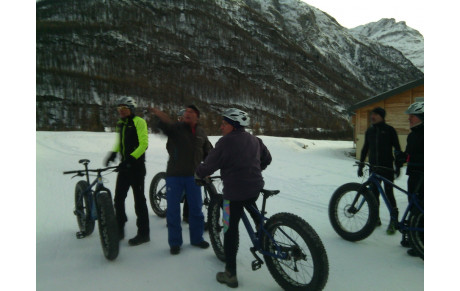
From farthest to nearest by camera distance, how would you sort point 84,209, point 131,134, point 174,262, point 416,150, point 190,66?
point 190,66 → point 84,209 → point 131,134 → point 416,150 → point 174,262

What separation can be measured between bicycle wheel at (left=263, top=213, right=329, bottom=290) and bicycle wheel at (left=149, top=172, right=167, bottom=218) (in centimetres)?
283

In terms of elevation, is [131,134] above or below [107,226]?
above

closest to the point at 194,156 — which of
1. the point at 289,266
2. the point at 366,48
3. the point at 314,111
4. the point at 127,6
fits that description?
the point at 289,266

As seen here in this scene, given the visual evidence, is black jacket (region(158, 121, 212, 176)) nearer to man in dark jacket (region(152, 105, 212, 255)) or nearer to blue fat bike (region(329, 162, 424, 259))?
man in dark jacket (region(152, 105, 212, 255))

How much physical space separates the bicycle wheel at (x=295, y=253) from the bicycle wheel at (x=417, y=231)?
1457mm

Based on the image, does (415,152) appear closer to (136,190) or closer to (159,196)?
(136,190)

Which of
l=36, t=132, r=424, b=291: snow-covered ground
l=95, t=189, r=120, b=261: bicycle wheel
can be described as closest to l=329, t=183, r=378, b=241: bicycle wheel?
l=36, t=132, r=424, b=291: snow-covered ground

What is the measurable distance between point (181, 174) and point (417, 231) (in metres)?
2.88

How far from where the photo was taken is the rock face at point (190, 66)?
7412 cm

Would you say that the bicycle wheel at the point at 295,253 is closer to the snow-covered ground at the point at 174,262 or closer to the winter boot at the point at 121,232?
the snow-covered ground at the point at 174,262

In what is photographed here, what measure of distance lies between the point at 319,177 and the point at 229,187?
24.6ft

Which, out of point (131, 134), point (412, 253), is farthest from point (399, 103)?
point (131, 134)

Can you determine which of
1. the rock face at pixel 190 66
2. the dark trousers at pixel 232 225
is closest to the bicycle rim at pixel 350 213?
the dark trousers at pixel 232 225

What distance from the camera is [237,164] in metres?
2.99
